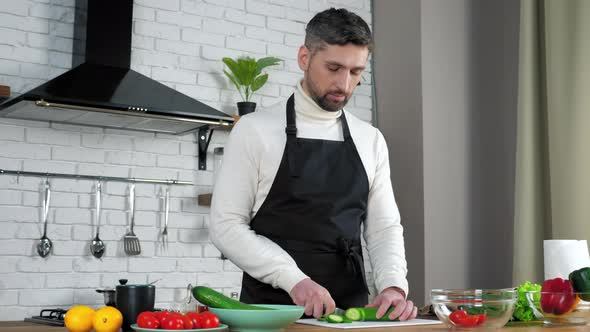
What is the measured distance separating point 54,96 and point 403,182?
6.84ft

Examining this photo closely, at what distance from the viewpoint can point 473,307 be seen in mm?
1787

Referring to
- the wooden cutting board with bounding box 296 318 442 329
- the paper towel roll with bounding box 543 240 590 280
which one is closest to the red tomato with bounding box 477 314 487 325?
the wooden cutting board with bounding box 296 318 442 329

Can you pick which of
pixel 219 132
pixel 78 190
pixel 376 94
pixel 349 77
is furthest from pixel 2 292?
pixel 376 94

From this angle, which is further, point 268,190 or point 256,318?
point 268,190

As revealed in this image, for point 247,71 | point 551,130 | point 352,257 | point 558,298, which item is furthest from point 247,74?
point 558,298

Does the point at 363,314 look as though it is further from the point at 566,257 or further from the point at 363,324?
the point at 566,257

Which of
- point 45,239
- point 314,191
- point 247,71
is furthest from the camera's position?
point 247,71

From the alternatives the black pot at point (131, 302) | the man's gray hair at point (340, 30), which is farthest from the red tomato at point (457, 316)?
the man's gray hair at point (340, 30)

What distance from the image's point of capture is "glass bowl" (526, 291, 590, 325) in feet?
6.22

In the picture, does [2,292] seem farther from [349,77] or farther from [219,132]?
[349,77]

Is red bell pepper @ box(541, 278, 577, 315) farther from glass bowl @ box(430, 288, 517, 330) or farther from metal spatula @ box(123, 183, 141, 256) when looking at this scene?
metal spatula @ box(123, 183, 141, 256)

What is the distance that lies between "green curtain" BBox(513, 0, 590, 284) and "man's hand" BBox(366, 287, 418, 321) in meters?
1.97

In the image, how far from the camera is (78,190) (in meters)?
3.72

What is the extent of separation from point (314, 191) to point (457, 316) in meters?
0.77
